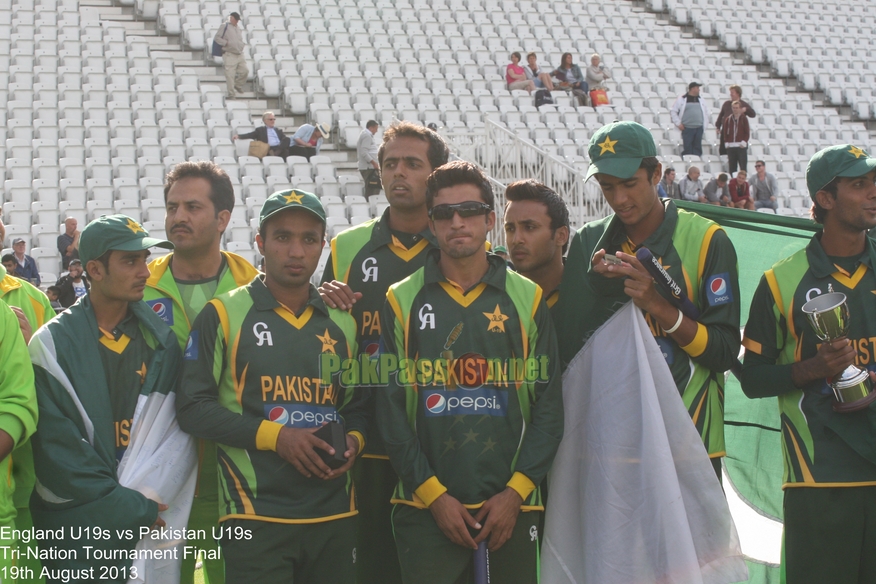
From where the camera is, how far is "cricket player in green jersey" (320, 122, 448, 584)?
3953mm

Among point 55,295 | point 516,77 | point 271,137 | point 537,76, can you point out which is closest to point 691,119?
point 537,76

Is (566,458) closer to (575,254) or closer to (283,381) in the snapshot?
(575,254)

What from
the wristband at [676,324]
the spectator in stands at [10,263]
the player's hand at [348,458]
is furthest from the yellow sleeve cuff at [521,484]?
the spectator in stands at [10,263]

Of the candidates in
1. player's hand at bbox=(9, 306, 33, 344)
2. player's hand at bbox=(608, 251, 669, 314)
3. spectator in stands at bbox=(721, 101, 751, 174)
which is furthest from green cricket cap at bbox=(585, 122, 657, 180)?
spectator in stands at bbox=(721, 101, 751, 174)

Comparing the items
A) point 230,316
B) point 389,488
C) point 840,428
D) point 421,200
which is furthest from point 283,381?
point 840,428

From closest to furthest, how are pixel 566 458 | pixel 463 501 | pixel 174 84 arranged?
1. pixel 463 501
2. pixel 566 458
3. pixel 174 84

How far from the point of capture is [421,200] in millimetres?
4055

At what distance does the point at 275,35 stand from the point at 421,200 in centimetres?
1435

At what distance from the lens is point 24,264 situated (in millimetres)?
10992

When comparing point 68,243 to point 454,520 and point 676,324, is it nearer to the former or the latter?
point 454,520

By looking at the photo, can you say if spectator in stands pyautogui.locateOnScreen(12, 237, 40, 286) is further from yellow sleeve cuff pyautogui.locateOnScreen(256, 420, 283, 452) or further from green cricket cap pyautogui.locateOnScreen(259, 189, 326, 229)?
yellow sleeve cuff pyautogui.locateOnScreen(256, 420, 283, 452)

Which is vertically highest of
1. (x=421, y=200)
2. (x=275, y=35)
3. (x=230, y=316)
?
(x=275, y=35)

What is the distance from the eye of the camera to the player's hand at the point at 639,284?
10.7 ft

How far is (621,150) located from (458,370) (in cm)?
99
